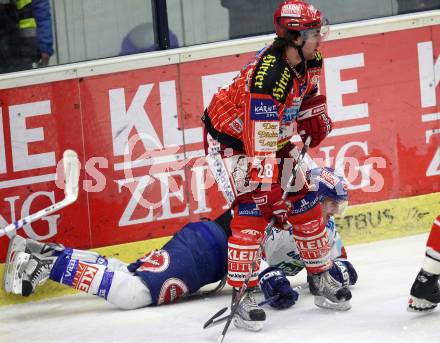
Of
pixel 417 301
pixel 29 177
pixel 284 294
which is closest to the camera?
pixel 417 301

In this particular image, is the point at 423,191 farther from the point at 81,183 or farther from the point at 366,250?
the point at 81,183

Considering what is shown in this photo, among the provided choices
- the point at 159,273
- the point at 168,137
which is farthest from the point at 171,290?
the point at 168,137

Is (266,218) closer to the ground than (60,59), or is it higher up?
closer to the ground

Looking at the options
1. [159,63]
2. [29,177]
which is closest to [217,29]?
[159,63]

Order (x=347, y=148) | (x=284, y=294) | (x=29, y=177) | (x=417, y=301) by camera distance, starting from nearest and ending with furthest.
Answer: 1. (x=417, y=301)
2. (x=284, y=294)
3. (x=29, y=177)
4. (x=347, y=148)

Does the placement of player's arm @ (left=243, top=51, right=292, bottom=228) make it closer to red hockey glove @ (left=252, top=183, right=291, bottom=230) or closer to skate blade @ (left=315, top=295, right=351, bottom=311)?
red hockey glove @ (left=252, top=183, right=291, bottom=230)

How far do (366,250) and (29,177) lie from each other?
5.90ft

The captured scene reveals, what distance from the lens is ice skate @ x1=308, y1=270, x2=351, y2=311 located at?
14.7 feet

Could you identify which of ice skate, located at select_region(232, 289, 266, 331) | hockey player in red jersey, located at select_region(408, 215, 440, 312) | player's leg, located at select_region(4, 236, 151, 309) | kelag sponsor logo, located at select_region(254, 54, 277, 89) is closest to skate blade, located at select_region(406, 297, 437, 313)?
hockey player in red jersey, located at select_region(408, 215, 440, 312)

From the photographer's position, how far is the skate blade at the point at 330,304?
4.48 meters

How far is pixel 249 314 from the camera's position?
433cm

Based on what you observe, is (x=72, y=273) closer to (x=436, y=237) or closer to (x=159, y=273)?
(x=159, y=273)

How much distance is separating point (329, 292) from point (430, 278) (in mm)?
536

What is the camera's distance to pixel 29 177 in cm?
558
